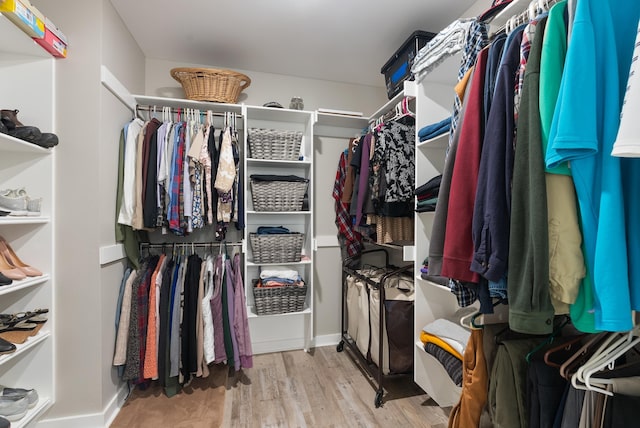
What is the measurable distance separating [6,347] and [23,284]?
264 millimetres

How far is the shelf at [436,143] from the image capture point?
1465 mm

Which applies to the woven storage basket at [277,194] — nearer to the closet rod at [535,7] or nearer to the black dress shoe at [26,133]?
the black dress shoe at [26,133]

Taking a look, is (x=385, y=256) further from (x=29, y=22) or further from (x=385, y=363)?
(x=29, y=22)

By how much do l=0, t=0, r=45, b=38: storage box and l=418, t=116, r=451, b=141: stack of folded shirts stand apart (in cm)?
187

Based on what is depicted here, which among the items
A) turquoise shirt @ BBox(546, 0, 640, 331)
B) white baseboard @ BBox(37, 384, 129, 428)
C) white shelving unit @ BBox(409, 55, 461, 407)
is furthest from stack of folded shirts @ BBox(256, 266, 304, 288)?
turquoise shirt @ BBox(546, 0, 640, 331)

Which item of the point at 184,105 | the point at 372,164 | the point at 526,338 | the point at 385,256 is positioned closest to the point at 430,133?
the point at 372,164

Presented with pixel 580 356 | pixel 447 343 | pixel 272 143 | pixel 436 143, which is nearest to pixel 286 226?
pixel 272 143

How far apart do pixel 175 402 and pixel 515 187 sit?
2161mm

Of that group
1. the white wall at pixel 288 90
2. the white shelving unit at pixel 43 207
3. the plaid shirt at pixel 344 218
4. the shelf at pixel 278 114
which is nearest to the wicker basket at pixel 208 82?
the shelf at pixel 278 114

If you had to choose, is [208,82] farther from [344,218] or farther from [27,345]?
[27,345]

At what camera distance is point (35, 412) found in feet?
4.69

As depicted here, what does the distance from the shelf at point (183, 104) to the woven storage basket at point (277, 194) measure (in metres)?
0.56

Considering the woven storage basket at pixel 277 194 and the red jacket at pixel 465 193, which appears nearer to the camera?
the red jacket at pixel 465 193

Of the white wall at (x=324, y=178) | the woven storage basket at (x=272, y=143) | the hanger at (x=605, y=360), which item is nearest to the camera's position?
the hanger at (x=605, y=360)
